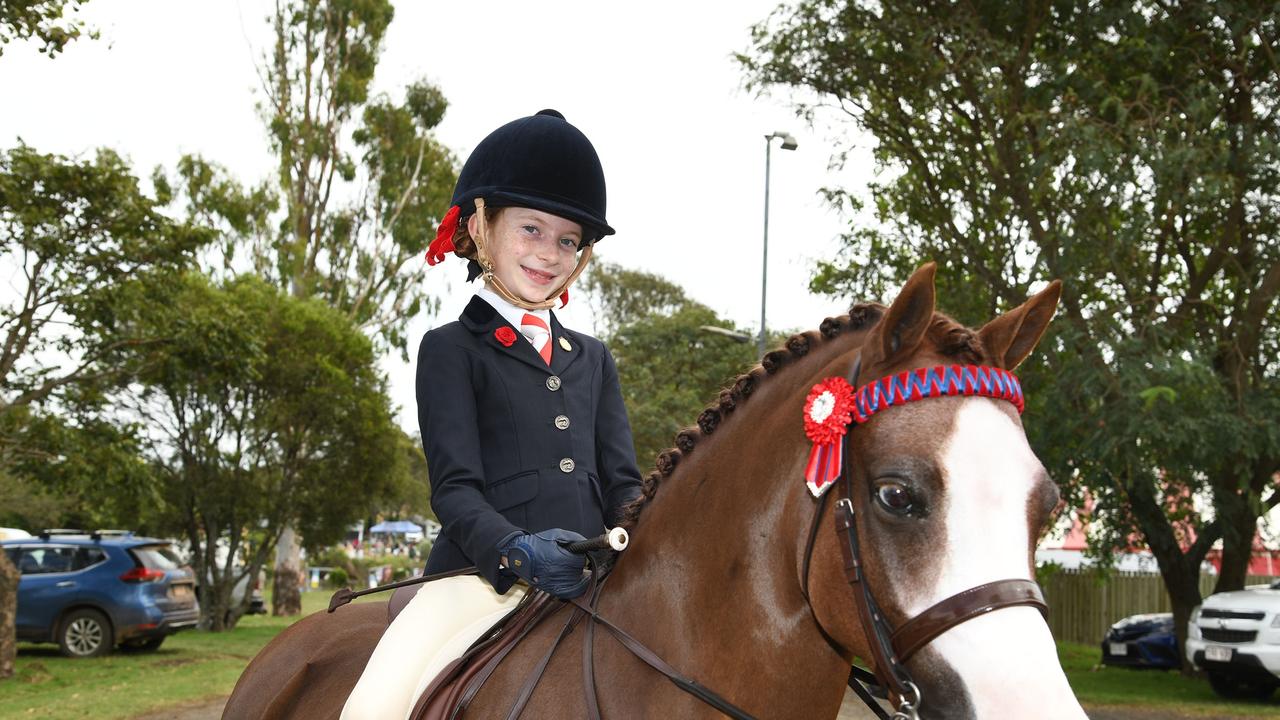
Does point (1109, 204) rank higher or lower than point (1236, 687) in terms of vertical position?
higher

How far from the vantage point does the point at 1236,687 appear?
13328 millimetres

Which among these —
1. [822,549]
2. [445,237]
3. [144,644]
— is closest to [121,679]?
[144,644]

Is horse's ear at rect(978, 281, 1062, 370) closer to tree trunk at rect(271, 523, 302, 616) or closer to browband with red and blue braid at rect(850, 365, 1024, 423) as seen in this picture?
browband with red and blue braid at rect(850, 365, 1024, 423)

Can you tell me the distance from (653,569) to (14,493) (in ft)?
107

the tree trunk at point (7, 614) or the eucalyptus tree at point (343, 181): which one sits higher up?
the eucalyptus tree at point (343, 181)

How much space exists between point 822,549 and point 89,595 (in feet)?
55.9

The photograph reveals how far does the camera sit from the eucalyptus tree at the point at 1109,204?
10680mm

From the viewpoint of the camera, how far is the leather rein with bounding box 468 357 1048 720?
1.73 meters

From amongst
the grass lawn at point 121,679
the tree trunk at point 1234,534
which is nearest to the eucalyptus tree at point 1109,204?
the tree trunk at point 1234,534

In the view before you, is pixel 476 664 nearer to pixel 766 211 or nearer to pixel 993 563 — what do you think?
pixel 993 563

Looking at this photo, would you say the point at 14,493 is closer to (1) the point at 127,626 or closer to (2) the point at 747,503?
(1) the point at 127,626

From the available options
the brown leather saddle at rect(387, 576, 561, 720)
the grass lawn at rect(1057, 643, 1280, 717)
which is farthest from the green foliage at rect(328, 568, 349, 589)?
the brown leather saddle at rect(387, 576, 561, 720)

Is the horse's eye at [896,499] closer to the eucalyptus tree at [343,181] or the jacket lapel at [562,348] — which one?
the jacket lapel at [562,348]

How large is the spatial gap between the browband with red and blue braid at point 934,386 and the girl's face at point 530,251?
3.97 feet
